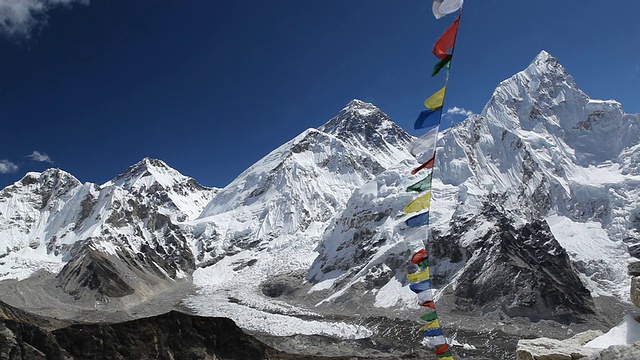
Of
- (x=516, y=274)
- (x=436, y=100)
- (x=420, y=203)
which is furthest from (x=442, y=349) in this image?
(x=516, y=274)

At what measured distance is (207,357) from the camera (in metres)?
43.2

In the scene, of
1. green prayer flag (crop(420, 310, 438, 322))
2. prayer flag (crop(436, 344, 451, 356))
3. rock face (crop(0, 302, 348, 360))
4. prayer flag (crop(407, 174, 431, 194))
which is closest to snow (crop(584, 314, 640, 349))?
prayer flag (crop(436, 344, 451, 356))

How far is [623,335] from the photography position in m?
11.5

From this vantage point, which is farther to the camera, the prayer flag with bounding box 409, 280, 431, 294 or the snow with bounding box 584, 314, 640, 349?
the prayer flag with bounding box 409, 280, 431, 294

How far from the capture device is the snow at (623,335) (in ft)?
36.6

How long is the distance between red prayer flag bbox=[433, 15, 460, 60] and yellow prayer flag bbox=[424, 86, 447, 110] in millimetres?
797

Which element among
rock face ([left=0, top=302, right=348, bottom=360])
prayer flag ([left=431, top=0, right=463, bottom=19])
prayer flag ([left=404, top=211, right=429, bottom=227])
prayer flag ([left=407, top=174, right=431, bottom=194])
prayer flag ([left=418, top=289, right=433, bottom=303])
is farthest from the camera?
rock face ([left=0, top=302, right=348, bottom=360])

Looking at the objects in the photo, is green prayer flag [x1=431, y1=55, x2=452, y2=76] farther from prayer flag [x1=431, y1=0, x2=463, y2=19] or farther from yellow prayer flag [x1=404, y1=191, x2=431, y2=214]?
yellow prayer flag [x1=404, y1=191, x2=431, y2=214]

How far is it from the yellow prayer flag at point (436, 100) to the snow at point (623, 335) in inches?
252

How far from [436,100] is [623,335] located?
6687mm

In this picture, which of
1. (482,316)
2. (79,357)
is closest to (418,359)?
(79,357)

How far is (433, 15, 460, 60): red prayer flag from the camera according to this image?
464 inches

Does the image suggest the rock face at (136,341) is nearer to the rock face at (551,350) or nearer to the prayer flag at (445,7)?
the rock face at (551,350)

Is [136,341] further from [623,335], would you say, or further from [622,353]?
[622,353]
